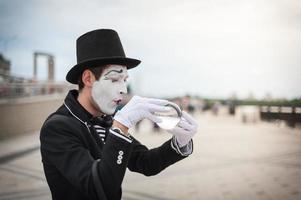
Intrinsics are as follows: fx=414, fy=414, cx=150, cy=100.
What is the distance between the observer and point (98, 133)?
153 cm

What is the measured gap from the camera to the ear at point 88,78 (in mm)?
1518

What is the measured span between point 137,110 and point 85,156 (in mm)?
215

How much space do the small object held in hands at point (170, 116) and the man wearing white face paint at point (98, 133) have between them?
25 mm

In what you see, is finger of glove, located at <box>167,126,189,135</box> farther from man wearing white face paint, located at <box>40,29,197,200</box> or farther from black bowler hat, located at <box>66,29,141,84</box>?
black bowler hat, located at <box>66,29,141,84</box>

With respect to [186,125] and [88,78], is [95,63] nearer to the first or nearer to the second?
[88,78]

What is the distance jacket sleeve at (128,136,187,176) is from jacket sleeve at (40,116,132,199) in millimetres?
326

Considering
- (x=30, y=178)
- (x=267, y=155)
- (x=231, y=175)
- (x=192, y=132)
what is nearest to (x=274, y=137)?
(x=267, y=155)

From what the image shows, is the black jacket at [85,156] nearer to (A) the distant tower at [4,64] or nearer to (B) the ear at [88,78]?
(B) the ear at [88,78]

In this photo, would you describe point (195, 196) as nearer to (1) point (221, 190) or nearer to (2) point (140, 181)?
(1) point (221, 190)

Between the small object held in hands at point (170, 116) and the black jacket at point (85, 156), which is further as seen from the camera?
the small object held in hands at point (170, 116)

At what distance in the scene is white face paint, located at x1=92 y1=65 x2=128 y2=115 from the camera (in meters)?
1.50

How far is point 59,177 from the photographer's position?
141 centimetres

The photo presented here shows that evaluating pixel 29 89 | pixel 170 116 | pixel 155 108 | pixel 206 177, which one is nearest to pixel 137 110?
pixel 155 108

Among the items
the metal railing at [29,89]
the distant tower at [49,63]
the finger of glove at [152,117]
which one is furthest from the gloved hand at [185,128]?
the metal railing at [29,89]
